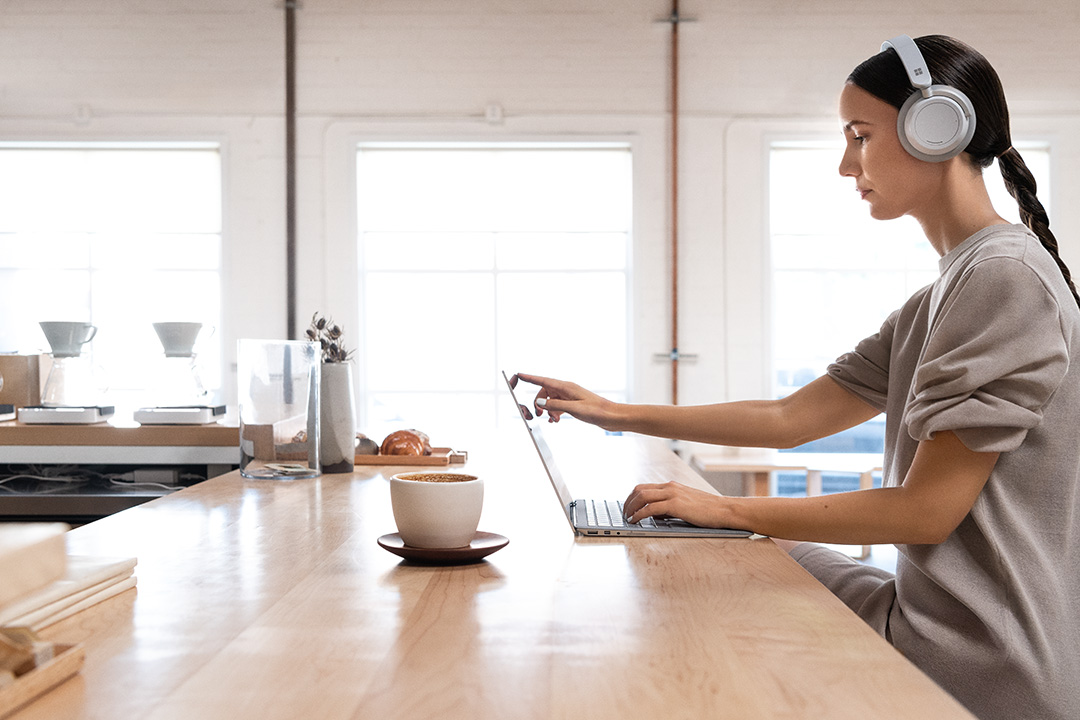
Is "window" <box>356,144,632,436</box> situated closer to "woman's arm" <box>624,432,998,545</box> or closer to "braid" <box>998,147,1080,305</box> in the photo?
"braid" <box>998,147,1080,305</box>

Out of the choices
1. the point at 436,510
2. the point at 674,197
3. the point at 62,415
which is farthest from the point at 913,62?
the point at 674,197

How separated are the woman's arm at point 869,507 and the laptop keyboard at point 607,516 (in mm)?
28

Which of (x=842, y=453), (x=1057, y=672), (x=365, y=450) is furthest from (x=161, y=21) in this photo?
(x=1057, y=672)

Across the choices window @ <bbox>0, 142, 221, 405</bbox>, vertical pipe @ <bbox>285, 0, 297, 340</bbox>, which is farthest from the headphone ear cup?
window @ <bbox>0, 142, 221, 405</bbox>

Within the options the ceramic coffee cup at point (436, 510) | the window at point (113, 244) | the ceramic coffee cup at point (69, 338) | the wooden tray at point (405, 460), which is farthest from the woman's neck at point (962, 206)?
the window at point (113, 244)

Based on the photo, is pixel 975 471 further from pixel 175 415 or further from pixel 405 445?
pixel 175 415

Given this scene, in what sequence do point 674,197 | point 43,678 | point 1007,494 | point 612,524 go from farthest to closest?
point 674,197 → point 612,524 → point 1007,494 → point 43,678

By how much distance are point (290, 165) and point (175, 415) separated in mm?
3126

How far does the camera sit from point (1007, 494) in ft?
3.67

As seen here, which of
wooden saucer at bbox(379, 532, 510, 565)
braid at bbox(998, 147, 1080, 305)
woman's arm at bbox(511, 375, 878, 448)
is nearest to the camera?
wooden saucer at bbox(379, 532, 510, 565)

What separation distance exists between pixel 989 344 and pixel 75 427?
1943 millimetres

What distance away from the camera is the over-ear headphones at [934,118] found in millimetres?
1203

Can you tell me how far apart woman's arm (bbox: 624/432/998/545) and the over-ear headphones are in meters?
0.40

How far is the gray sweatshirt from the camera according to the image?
1.05 m
